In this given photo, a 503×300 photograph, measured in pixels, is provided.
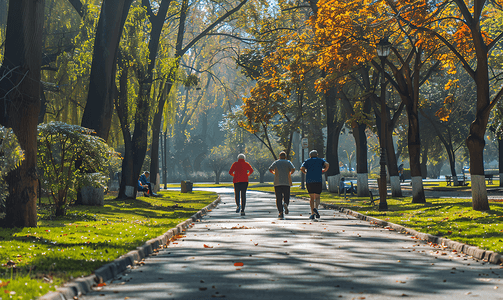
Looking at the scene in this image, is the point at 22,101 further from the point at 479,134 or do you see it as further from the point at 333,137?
the point at 333,137

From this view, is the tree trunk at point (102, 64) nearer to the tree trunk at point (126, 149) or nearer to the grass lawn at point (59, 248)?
the tree trunk at point (126, 149)

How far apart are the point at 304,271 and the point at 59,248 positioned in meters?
4.27

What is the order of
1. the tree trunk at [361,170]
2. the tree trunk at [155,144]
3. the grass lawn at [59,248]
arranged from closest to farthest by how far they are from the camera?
the grass lawn at [59,248], the tree trunk at [361,170], the tree trunk at [155,144]

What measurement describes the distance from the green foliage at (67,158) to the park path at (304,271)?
16.9ft

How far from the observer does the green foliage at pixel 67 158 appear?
16.1 meters

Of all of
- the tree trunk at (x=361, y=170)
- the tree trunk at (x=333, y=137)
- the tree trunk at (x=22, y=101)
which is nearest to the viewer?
the tree trunk at (x=22, y=101)

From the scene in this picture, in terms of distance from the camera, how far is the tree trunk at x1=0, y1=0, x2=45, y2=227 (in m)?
12.9

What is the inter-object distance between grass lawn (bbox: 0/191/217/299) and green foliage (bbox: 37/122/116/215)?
2.48 ft

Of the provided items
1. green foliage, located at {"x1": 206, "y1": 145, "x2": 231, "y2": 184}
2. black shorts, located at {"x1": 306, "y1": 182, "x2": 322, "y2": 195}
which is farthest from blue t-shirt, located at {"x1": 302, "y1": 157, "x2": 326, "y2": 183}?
green foliage, located at {"x1": 206, "y1": 145, "x2": 231, "y2": 184}

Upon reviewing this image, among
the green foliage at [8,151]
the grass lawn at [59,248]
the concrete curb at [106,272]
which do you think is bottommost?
the concrete curb at [106,272]

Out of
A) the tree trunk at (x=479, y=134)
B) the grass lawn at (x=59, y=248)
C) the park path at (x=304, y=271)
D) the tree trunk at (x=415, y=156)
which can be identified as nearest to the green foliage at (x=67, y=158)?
the grass lawn at (x=59, y=248)

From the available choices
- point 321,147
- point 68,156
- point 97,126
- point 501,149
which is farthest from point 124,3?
point 501,149

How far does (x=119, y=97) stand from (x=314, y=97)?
16.1m

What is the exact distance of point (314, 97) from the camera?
37.9 metres
